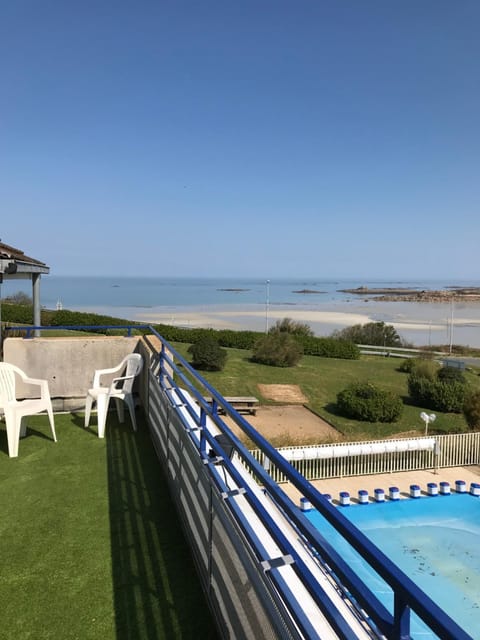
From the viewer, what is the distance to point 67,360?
258 inches

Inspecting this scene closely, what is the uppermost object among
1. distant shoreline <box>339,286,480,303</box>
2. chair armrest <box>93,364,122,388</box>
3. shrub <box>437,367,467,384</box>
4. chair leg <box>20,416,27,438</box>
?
distant shoreline <box>339,286,480,303</box>

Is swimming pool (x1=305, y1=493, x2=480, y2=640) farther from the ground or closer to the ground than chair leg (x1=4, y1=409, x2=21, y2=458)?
closer to the ground

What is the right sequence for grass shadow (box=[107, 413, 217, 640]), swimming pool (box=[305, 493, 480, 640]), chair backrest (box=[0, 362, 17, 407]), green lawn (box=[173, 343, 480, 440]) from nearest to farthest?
grass shadow (box=[107, 413, 217, 640])
chair backrest (box=[0, 362, 17, 407])
swimming pool (box=[305, 493, 480, 640])
green lawn (box=[173, 343, 480, 440])

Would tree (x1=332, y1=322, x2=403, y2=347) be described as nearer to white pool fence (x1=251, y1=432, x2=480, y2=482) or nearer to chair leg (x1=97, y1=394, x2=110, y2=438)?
white pool fence (x1=251, y1=432, x2=480, y2=482)

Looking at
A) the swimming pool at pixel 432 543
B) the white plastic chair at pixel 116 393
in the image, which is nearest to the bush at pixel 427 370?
the swimming pool at pixel 432 543

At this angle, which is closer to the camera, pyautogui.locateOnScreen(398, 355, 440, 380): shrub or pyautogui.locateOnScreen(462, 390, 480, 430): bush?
pyautogui.locateOnScreen(462, 390, 480, 430): bush

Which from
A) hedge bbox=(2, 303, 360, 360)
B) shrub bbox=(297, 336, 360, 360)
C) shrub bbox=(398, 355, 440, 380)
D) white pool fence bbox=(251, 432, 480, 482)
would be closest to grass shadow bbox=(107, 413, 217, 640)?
white pool fence bbox=(251, 432, 480, 482)

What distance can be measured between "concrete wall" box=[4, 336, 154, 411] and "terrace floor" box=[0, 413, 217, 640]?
167 centimetres

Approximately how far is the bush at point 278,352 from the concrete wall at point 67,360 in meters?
14.8

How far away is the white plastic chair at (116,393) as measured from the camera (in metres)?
5.42

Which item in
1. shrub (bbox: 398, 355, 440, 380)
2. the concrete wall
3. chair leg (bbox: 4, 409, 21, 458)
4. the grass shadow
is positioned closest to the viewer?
the grass shadow

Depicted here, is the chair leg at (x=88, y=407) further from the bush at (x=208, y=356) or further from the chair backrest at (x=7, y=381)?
the bush at (x=208, y=356)

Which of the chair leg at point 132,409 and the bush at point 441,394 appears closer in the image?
the chair leg at point 132,409

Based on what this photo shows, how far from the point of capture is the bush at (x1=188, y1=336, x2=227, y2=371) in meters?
18.6
